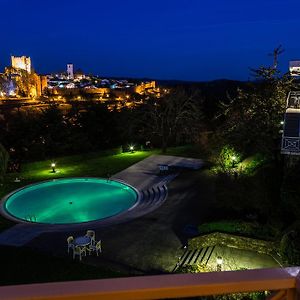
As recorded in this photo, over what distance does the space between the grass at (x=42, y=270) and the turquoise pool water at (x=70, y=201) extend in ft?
13.9

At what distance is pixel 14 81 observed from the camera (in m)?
76.7

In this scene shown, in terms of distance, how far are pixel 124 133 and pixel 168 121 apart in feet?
13.2

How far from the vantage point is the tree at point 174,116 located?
26.9 meters

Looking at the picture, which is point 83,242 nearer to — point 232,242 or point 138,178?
point 232,242

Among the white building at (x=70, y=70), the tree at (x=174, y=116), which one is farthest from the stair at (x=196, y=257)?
the white building at (x=70, y=70)

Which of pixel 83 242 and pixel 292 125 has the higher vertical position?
pixel 292 125

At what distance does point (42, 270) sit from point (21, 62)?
9152 centimetres

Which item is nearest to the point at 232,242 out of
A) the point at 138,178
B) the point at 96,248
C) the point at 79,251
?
the point at 96,248

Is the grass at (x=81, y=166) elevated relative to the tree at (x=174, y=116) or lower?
lower

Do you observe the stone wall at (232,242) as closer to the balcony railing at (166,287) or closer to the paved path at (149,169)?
the paved path at (149,169)

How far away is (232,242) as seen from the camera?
11586mm

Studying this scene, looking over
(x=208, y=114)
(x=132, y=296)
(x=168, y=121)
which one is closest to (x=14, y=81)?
(x=208, y=114)

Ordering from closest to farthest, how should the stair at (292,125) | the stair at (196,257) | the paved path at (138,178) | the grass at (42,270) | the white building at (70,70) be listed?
1. the grass at (42,270)
2. the stair at (196,257)
3. the paved path at (138,178)
4. the stair at (292,125)
5. the white building at (70,70)

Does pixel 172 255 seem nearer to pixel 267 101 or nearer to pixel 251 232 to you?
pixel 251 232
